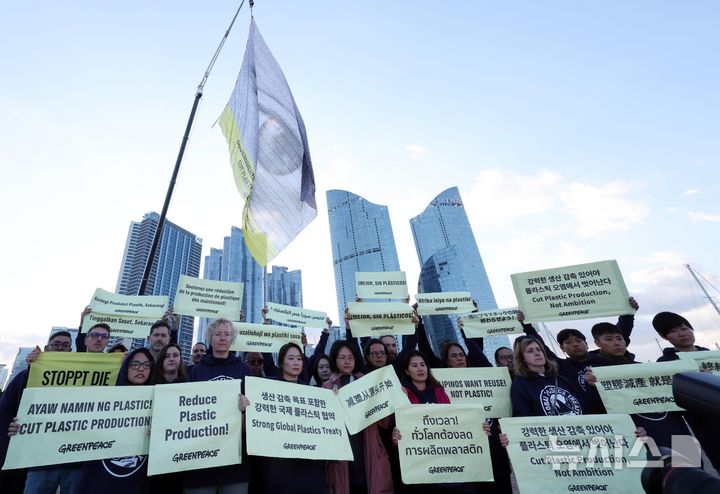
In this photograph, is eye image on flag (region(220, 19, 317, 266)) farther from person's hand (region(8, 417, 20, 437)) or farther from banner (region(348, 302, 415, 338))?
person's hand (region(8, 417, 20, 437))

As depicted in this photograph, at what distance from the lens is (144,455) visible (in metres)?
3.55

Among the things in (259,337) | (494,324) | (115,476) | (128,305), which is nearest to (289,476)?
(115,476)

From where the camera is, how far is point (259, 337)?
20.6 feet

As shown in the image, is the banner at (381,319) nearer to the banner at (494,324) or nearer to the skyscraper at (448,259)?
the banner at (494,324)

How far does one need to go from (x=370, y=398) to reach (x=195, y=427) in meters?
1.85

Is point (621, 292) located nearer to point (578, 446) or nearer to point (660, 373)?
point (660, 373)

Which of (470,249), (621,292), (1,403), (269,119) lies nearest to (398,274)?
(621,292)

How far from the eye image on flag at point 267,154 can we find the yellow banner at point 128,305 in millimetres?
2178

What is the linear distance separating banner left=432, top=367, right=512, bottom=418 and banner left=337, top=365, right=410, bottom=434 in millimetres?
885

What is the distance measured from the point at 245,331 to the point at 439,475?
3.79 m

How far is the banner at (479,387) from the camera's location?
4820mm

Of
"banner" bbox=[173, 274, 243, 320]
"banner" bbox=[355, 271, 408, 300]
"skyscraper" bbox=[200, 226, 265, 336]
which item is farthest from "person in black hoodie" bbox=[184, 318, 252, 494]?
"skyscraper" bbox=[200, 226, 265, 336]

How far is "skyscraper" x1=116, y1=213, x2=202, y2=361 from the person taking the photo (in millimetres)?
20641

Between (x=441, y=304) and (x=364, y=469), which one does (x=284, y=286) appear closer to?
(x=441, y=304)
